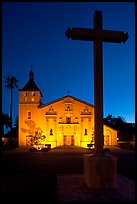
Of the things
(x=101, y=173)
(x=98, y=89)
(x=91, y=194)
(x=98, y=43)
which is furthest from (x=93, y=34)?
(x=91, y=194)

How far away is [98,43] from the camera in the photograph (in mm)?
10320

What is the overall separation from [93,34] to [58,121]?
4569 cm

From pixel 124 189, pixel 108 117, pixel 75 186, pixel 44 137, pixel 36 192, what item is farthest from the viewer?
pixel 108 117

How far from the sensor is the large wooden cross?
32.7 ft

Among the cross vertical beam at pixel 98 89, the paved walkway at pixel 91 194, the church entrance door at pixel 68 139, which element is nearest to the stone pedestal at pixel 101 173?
the paved walkway at pixel 91 194

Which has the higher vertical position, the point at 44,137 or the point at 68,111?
the point at 68,111

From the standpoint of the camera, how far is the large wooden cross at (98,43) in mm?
9961

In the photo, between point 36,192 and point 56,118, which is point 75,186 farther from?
point 56,118

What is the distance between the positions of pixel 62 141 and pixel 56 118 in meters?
4.54

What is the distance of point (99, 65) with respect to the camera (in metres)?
Result: 10.2

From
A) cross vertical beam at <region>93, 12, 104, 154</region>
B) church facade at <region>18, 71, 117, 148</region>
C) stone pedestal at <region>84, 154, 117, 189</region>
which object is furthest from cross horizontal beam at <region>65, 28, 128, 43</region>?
church facade at <region>18, 71, 117, 148</region>

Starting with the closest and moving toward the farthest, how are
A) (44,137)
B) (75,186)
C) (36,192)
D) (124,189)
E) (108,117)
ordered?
(36,192) → (124,189) → (75,186) → (44,137) → (108,117)

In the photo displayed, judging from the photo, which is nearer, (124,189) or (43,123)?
(124,189)

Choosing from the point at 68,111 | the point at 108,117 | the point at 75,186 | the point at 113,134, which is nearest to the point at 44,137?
the point at 68,111
